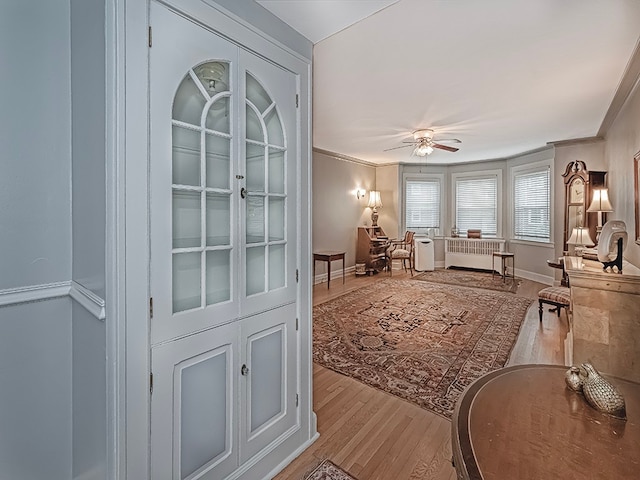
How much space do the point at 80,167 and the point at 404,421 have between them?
2.32 metres

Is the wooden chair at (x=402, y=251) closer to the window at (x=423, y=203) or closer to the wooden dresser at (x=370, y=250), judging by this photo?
the wooden dresser at (x=370, y=250)

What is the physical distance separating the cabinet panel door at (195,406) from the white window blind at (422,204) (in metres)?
7.34

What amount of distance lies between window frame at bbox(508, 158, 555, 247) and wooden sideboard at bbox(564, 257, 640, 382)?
4.13 metres

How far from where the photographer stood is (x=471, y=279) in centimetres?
673

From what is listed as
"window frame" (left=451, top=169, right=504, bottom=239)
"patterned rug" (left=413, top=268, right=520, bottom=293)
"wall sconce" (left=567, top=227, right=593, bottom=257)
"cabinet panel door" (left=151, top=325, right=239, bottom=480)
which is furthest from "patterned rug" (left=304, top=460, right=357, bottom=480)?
"window frame" (left=451, top=169, right=504, bottom=239)

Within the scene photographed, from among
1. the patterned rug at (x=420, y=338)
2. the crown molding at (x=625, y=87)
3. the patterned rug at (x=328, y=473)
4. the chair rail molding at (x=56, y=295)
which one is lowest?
the patterned rug at (x=328, y=473)

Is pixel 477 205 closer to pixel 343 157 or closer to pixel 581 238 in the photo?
pixel 343 157

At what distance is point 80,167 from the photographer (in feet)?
4.61

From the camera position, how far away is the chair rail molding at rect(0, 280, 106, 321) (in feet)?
4.08

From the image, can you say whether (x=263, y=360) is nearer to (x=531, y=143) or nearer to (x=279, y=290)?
(x=279, y=290)

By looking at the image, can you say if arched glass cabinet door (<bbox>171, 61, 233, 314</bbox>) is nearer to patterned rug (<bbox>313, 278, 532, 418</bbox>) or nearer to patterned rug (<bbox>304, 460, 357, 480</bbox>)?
patterned rug (<bbox>304, 460, 357, 480</bbox>)

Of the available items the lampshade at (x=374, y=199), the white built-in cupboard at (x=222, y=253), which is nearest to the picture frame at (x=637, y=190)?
the white built-in cupboard at (x=222, y=253)

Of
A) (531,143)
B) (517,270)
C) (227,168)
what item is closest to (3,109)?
(227,168)

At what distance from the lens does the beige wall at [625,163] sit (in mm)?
3395
